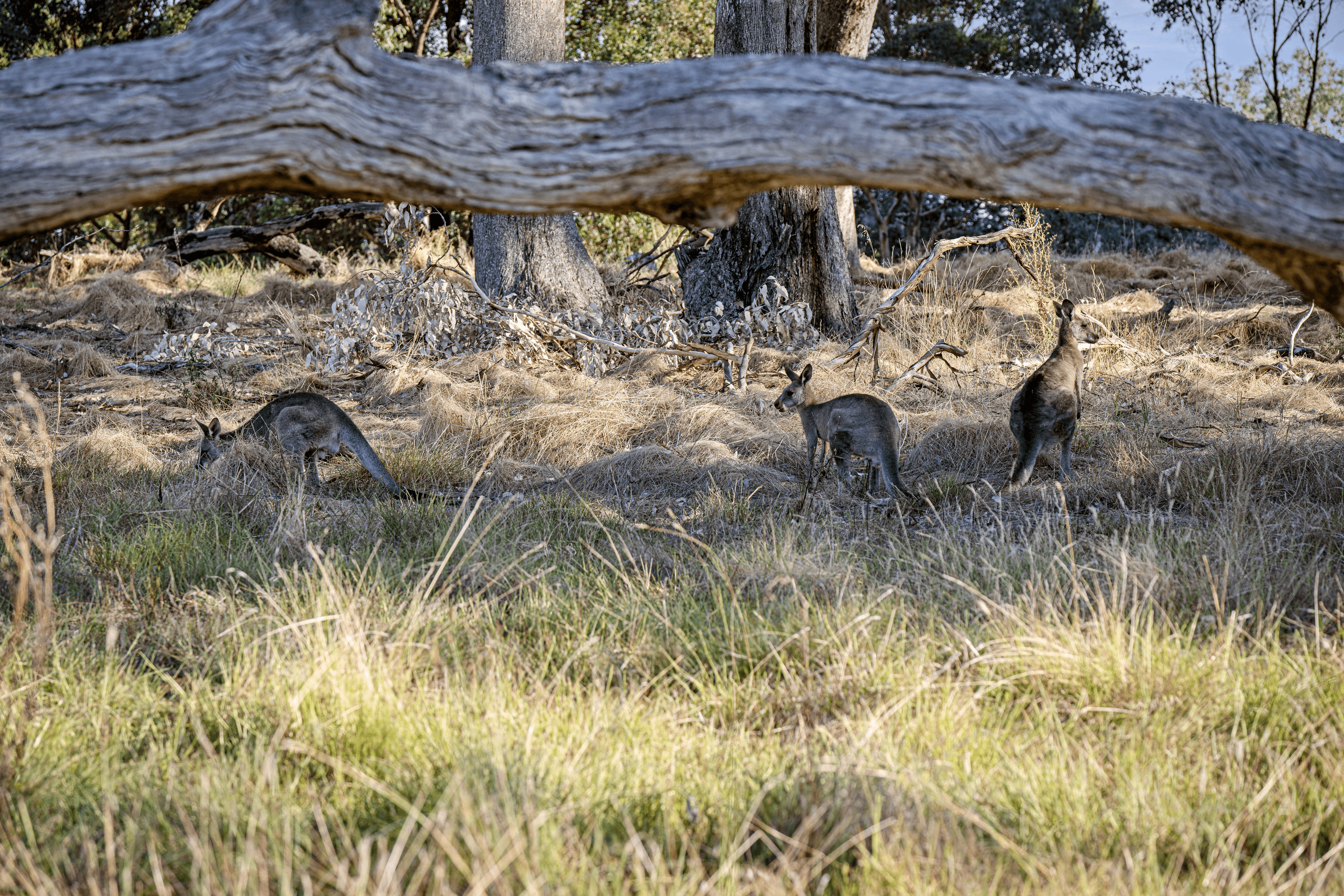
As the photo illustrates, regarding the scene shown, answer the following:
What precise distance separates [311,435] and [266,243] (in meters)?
8.16

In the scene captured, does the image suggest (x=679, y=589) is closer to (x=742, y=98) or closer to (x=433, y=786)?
(x=433, y=786)

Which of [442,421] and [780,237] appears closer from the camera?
[442,421]

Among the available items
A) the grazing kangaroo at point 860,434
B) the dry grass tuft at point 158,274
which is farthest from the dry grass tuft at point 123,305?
the grazing kangaroo at point 860,434

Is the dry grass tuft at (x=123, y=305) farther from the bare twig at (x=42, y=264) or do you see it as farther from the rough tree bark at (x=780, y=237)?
→ the rough tree bark at (x=780, y=237)

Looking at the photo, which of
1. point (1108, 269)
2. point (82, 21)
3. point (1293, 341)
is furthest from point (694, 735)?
point (82, 21)

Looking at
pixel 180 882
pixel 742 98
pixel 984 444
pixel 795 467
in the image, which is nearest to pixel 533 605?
pixel 180 882

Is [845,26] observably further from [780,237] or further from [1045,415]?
[1045,415]

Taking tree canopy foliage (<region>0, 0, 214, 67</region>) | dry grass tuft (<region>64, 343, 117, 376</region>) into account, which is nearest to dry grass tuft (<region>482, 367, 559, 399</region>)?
dry grass tuft (<region>64, 343, 117, 376</region>)

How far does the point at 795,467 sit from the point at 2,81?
15.5ft

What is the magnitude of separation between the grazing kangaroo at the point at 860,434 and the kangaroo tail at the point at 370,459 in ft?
7.38

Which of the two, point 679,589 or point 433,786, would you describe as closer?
point 433,786

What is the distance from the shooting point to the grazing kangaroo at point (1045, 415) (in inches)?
219

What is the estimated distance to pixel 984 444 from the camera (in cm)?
636

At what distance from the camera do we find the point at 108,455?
6.10 metres
